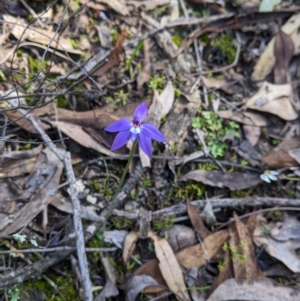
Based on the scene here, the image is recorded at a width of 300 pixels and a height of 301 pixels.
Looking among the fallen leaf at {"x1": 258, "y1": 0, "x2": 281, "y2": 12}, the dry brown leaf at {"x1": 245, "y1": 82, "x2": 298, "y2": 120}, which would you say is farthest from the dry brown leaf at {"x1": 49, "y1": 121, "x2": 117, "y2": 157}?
the fallen leaf at {"x1": 258, "y1": 0, "x2": 281, "y2": 12}

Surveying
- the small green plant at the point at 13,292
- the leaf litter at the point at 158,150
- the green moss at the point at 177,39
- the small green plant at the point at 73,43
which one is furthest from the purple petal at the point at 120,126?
the green moss at the point at 177,39

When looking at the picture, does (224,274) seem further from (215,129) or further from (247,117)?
(247,117)

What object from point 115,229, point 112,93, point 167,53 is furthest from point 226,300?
point 167,53

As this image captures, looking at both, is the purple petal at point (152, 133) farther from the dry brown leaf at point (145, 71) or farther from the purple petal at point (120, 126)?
the dry brown leaf at point (145, 71)

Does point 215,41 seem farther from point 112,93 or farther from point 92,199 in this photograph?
point 92,199

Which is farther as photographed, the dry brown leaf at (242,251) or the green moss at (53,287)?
the dry brown leaf at (242,251)
